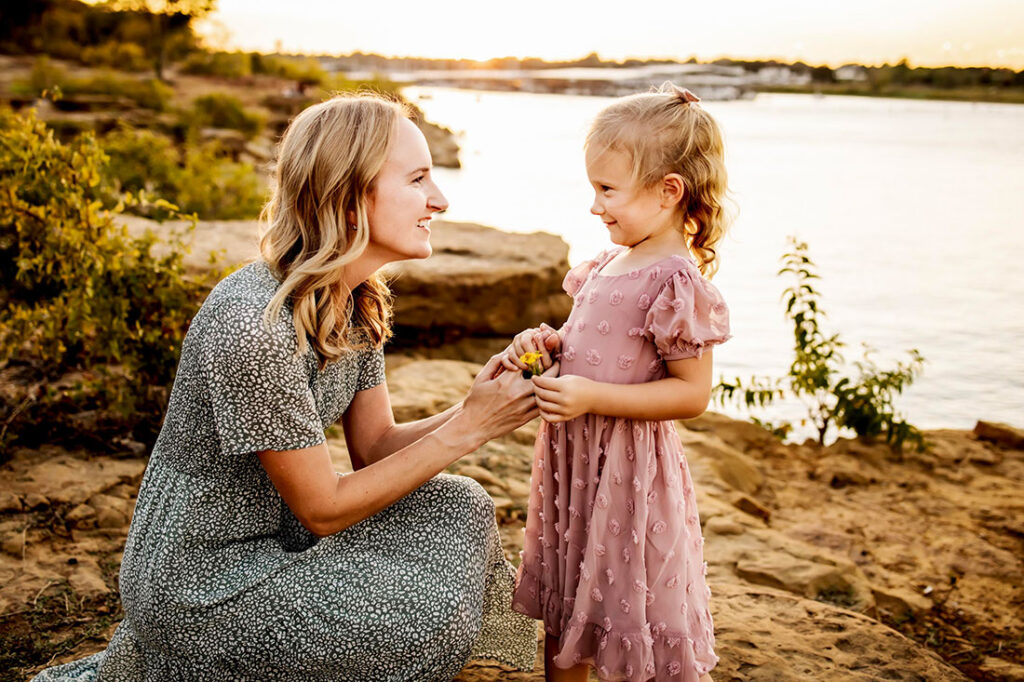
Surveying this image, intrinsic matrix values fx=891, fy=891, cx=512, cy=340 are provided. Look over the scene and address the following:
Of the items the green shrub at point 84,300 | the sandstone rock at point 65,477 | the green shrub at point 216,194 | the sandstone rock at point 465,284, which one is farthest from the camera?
the green shrub at point 216,194

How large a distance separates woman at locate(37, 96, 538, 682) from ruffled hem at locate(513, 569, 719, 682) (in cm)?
23

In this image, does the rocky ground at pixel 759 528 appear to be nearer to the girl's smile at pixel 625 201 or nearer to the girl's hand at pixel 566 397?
the girl's hand at pixel 566 397

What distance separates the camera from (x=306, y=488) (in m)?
1.88

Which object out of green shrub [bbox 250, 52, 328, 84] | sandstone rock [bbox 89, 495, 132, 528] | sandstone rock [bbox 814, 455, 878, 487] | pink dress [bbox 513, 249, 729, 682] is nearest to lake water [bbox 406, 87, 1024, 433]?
pink dress [bbox 513, 249, 729, 682]

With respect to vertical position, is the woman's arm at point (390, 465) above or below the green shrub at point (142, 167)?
below

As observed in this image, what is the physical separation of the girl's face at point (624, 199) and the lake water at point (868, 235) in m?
0.17

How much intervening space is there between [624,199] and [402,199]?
501 millimetres

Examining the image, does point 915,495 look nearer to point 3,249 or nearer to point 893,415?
point 893,415

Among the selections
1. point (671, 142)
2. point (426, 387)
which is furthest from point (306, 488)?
point (426, 387)

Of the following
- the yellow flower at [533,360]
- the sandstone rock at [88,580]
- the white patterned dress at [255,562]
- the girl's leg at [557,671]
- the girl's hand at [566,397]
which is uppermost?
the yellow flower at [533,360]

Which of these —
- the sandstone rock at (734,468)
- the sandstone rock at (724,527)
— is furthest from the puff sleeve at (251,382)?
the sandstone rock at (734,468)

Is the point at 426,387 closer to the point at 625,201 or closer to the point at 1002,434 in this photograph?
the point at 625,201

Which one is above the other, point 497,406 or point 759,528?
point 497,406

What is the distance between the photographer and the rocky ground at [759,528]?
8.23ft
